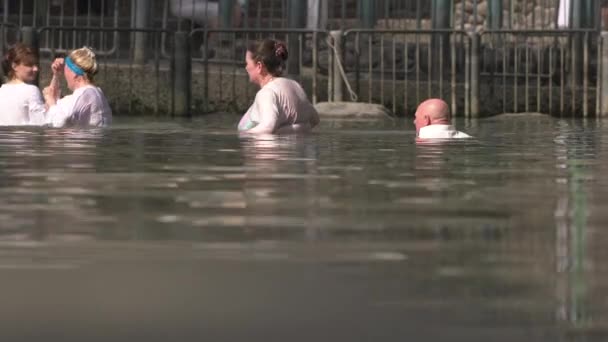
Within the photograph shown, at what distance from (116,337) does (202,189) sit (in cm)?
426

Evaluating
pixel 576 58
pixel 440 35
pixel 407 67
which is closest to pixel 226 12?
pixel 407 67

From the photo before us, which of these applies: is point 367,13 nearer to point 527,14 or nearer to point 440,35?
point 440,35

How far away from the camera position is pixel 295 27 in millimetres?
22719

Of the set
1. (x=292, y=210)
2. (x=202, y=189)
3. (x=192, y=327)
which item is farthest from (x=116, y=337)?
(x=202, y=189)

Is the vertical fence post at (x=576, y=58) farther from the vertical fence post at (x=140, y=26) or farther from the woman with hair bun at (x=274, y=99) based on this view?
the woman with hair bun at (x=274, y=99)

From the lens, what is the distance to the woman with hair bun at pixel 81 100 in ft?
46.8

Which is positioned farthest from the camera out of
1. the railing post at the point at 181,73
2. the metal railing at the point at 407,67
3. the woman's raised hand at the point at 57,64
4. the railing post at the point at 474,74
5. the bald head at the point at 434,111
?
the railing post at the point at 181,73

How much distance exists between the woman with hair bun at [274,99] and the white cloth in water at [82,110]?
42.9 inches

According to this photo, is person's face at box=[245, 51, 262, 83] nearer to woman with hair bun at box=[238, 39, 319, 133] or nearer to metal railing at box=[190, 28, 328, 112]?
woman with hair bun at box=[238, 39, 319, 133]

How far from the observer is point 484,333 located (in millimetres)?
3703

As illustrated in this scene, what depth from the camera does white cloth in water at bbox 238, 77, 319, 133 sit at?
1375cm

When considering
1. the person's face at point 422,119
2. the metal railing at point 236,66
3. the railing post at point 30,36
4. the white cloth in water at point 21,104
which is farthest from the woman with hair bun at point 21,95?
the metal railing at point 236,66

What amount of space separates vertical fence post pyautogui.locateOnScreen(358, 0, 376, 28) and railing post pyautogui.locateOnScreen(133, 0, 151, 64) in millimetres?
2491

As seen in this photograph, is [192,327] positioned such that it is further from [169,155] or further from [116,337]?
[169,155]
